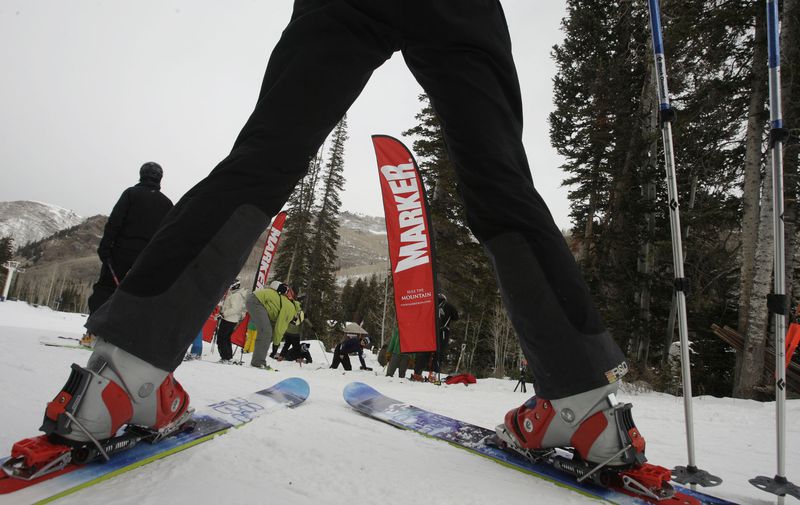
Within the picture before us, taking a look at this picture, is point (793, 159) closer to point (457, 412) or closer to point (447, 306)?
point (447, 306)

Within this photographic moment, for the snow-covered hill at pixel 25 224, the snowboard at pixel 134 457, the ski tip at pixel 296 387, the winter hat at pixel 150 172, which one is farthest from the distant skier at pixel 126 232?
the snow-covered hill at pixel 25 224

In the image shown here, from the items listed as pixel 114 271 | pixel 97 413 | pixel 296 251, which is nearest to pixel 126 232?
pixel 114 271

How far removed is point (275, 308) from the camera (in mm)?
7500

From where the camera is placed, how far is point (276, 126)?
106 cm

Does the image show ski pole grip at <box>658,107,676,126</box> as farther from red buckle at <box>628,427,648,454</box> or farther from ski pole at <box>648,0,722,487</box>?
red buckle at <box>628,427,648,454</box>

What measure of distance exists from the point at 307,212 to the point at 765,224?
93.1ft

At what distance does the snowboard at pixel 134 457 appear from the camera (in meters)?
0.72

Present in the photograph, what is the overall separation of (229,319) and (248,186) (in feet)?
24.7

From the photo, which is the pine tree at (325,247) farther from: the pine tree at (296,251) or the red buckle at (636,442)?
the red buckle at (636,442)

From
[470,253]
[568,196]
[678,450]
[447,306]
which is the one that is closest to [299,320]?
[447,306]

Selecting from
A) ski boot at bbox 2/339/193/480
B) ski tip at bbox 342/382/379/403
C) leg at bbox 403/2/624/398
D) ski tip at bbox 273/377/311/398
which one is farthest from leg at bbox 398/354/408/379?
ski boot at bbox 2/339/193/480

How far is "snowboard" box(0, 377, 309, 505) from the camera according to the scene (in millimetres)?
715

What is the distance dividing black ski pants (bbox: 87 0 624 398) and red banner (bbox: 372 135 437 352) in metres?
6.03

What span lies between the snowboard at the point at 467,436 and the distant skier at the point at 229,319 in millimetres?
6067
